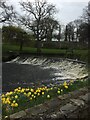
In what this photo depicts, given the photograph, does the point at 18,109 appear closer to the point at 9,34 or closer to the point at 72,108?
the point at 72,108

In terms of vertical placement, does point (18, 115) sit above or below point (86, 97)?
below

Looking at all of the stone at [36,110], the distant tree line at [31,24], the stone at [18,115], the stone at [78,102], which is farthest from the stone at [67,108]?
the distant tree line at [31,24]

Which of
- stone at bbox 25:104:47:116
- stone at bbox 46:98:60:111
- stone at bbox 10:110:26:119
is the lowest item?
stone at bbox 10:110:26:119

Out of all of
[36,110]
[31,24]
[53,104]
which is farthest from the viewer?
[31,24]

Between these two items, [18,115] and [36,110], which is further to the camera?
[36,110]

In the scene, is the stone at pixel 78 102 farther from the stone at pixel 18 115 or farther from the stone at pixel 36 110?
the stone at pixel 18 115

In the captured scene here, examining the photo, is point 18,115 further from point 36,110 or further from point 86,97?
point 86,97

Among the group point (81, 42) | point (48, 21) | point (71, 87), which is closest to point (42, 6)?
point (48, 21)

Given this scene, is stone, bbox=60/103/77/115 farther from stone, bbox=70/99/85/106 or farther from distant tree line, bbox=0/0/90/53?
distant tree line, bbox=0/0/90/53

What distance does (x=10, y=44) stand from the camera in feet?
110

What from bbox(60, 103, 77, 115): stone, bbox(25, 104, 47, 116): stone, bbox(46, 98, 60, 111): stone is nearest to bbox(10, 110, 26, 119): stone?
bbox(25, 104, 47, 116): stone

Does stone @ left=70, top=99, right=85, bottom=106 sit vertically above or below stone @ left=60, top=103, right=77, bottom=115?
above

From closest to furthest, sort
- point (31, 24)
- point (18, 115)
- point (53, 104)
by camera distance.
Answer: point (18, 115) → point (53, 104) → point (31, 24)

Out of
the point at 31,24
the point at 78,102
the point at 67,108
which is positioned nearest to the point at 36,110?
the point at 67,108
